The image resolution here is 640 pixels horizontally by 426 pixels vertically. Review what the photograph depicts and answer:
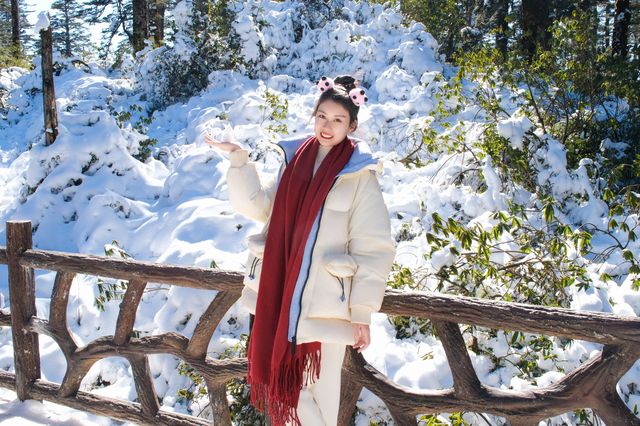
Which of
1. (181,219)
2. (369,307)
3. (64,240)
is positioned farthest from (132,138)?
(369,307)

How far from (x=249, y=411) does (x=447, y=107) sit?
14.7ft

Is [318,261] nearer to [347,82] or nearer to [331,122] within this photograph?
[331,122]

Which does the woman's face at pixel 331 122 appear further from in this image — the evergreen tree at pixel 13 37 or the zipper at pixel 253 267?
the evergreen tree at pixel 13 37

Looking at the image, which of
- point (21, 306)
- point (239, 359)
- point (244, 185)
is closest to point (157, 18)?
point (21, 306)

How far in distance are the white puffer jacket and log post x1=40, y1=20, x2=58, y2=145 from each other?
6.67 metres

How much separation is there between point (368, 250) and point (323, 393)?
1.91 feet

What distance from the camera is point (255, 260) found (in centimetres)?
212

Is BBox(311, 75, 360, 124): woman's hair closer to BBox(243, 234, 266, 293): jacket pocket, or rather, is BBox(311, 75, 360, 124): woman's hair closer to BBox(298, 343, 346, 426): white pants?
BBox(243, 234, 266, 293): jacket pocket

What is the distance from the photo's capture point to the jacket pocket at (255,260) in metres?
2.07

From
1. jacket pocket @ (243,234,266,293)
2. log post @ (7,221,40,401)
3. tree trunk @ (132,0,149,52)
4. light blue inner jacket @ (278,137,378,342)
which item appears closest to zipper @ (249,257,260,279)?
jacket pocket @ (243,234,266,293)

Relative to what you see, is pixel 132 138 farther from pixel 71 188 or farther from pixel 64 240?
pixel 64 240

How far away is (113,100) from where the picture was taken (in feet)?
31.7

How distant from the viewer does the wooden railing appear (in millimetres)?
1941

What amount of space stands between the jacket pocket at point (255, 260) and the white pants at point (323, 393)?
0.36 metres
